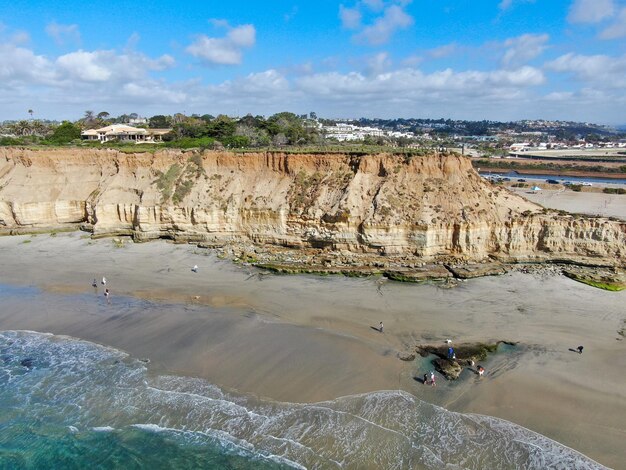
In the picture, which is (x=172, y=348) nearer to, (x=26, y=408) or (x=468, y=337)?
(x=26, y=408)

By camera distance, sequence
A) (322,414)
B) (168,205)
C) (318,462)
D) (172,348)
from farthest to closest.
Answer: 1. (168,205)
2. (172,348)
3. (322,414)
4. (318,462)

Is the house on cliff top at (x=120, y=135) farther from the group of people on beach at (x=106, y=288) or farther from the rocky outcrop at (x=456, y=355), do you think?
the rocky outcrop at (x=456, y=355)

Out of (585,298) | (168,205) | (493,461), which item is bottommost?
(493,461)

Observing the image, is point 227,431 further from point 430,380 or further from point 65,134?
point 65,134

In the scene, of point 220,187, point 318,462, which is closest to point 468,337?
point 318,462

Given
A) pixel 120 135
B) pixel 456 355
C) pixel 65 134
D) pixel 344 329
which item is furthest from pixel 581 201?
pixel 65 134

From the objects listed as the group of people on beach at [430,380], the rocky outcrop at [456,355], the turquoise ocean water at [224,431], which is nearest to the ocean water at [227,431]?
the turquoise ocean water at [224,431]

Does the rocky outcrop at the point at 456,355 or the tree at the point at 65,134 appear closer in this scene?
the rocky outcrop at the point at 456,355
